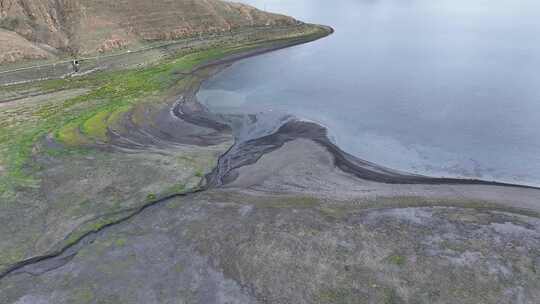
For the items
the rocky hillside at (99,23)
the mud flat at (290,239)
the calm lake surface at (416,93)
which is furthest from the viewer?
the rocky hillside at (99,23)

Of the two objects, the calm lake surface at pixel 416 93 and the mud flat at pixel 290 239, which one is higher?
the calm lake surface at pixel 416 93

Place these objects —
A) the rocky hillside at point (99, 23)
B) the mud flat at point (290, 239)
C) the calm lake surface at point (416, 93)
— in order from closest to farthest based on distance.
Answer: the mud flat at point (290, 239), the calm lake surface at point (416, 93), the rocky hillside at point (99, 23)

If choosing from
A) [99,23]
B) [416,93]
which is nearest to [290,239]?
[416,93]

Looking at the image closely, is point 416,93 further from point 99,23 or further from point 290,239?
point 99,23

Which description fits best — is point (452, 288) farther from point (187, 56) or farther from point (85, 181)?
point (187, 56)

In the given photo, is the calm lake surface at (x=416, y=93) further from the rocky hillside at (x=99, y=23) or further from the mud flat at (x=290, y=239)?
the rocky hillside at (x=99, y=23)

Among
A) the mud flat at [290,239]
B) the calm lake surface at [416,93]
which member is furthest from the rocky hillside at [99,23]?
the mud flat at [290,239]
